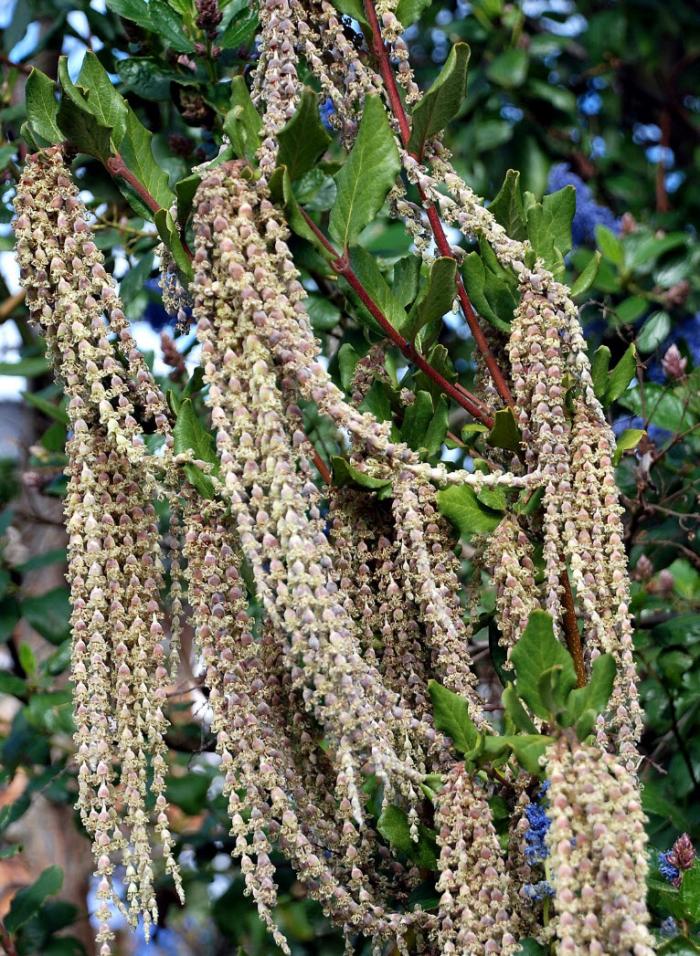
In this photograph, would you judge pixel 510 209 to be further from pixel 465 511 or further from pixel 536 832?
pixel 536 832

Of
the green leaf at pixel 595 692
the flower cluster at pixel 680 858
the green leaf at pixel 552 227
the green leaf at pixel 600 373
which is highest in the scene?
the green leaf at pixel 552 227

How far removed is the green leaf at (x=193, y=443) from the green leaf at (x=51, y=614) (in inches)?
42.5

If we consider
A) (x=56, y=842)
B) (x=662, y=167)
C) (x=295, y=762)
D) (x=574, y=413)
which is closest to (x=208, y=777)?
(x=56, y=842)

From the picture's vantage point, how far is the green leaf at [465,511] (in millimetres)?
1184

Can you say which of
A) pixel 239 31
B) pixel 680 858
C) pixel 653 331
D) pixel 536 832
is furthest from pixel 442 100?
pixel 653 331

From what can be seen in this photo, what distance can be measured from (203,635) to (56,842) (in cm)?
182

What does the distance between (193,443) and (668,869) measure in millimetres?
697

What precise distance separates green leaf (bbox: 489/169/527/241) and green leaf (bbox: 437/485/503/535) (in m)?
0.29

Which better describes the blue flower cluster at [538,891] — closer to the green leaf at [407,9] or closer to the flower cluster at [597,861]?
the flower cluster at [597,861]

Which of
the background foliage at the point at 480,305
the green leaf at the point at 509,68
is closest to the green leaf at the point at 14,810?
the background foliage at the point at 480,305

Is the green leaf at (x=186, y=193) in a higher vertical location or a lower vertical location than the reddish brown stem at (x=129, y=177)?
higher

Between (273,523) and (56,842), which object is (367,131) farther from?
(56,842)

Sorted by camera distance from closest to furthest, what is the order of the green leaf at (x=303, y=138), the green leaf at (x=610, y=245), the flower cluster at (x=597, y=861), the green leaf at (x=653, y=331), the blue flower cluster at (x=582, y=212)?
the flower cluster at (x=597, y=861)
the green leaf at (x=303, y=138)
the green leaf at (x=653, y=331)
the green leaf at (x=610, y=245)
the blue flower cluster at (x=582, y=212)

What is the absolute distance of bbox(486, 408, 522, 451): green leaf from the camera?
3.90 feet
